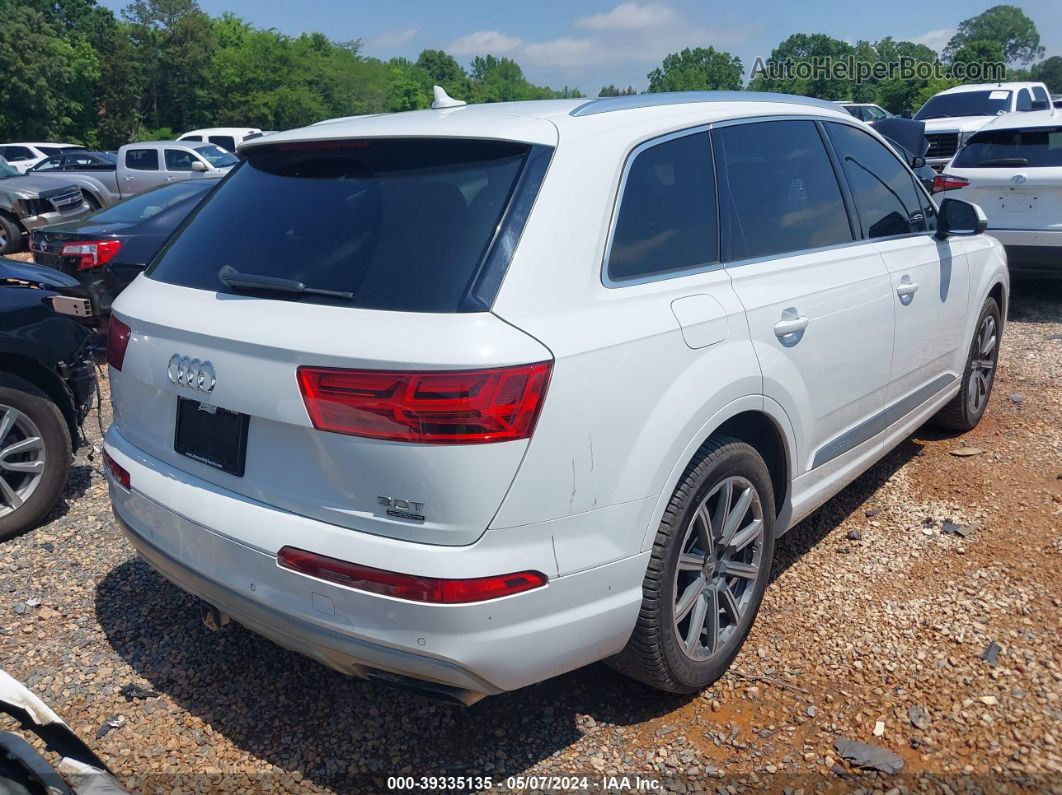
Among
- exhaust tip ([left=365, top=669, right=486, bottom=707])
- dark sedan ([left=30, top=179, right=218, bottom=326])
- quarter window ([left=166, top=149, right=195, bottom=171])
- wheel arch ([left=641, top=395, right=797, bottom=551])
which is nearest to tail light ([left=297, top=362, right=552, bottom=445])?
wheel arch ([left=641, top=395, right=797, bottom=551])

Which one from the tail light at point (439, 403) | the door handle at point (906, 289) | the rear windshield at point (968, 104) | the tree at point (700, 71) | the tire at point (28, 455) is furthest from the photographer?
the tree at point (700, 71)

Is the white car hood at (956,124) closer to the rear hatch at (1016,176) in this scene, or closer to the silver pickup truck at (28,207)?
the rear hatch at (1016,176)

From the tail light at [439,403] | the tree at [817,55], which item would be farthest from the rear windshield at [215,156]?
the tree at [817,55]

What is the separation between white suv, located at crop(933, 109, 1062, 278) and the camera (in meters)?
8.02

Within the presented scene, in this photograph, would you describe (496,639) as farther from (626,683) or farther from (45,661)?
(45,661)

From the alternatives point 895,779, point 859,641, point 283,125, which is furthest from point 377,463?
point 283,125

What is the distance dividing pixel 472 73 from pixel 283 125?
81.3 m

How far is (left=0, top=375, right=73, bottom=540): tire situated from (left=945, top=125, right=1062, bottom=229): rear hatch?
25.2 ft

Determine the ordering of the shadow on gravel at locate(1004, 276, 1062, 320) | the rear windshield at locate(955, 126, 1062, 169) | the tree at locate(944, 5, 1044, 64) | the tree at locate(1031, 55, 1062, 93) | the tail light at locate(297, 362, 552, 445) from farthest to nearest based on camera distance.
Answer: the tree at locate(944, 5, 1044, 64) < the tree at locate(1031, 55, 1062, 93) < the shadow on gravel at locate(1004, 276, 1062, 320) < the rear windshield at locate(955, 126, 1062, 169) < the tail light at locate(297, 362, 552, 445)

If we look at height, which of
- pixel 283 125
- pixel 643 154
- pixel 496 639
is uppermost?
pixel 283 125

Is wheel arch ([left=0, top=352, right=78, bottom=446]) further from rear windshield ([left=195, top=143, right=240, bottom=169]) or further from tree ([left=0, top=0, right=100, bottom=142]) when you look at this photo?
tree ([left=0, top=0, right=100, bottom=142])

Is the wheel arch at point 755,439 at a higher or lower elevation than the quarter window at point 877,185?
lower

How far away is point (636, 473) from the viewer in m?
2.45

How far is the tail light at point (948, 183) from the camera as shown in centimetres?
847
